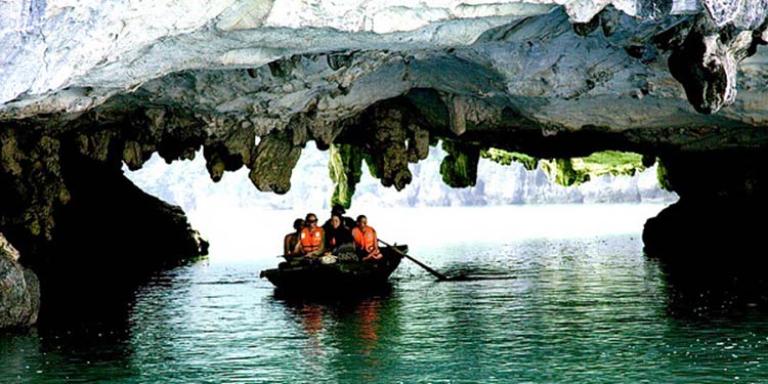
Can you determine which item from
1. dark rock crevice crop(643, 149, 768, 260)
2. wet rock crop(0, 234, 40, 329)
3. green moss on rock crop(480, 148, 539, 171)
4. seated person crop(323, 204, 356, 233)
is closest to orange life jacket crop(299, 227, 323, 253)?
seated person crop(323, 204, 356, 233)

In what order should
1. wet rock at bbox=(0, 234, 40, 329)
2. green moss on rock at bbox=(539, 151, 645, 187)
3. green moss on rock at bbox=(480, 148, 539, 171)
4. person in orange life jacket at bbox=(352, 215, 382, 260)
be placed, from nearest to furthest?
wet rock at bbox=(0, 234, 40, 329), person in orange life jacket at bbox=(352, 215, 382, 260), green moss on rock at bbox=(480, 148, 539, 171), green moss on rock at bbox=(539, 151, 645, 187)

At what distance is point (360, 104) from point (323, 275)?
3.67m

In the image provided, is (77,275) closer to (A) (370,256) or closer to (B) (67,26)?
(A) (370,256)

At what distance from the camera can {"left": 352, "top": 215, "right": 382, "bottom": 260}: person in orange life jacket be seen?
22125 mm

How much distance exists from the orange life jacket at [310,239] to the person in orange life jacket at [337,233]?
938mm

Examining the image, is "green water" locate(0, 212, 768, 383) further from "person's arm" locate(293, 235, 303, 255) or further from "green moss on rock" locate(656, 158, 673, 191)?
"green moss on rock" locate(656, 158, 673, 191)

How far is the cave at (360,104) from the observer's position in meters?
10.6

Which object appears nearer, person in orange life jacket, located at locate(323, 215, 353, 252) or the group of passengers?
the group of passengers

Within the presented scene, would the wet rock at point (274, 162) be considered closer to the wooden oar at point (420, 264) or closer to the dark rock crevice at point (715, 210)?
the wooden oar at point (420, 264)

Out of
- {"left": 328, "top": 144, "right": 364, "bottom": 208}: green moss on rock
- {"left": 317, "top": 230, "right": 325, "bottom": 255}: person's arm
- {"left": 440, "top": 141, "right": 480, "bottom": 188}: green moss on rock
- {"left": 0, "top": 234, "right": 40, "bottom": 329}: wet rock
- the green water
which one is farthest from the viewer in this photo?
{"left": 440, "top": 141, "right": 480, "bottom": 188}: green moss on rock

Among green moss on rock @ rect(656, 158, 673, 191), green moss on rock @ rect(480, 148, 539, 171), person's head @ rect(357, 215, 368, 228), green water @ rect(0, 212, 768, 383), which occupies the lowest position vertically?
green water @ rect(0, 212, 768, 383)

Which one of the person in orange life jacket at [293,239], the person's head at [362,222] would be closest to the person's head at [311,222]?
the person in orange life jacket at [293,239]

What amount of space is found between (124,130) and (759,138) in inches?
485

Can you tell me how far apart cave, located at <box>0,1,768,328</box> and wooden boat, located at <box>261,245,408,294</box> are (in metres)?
1.72
